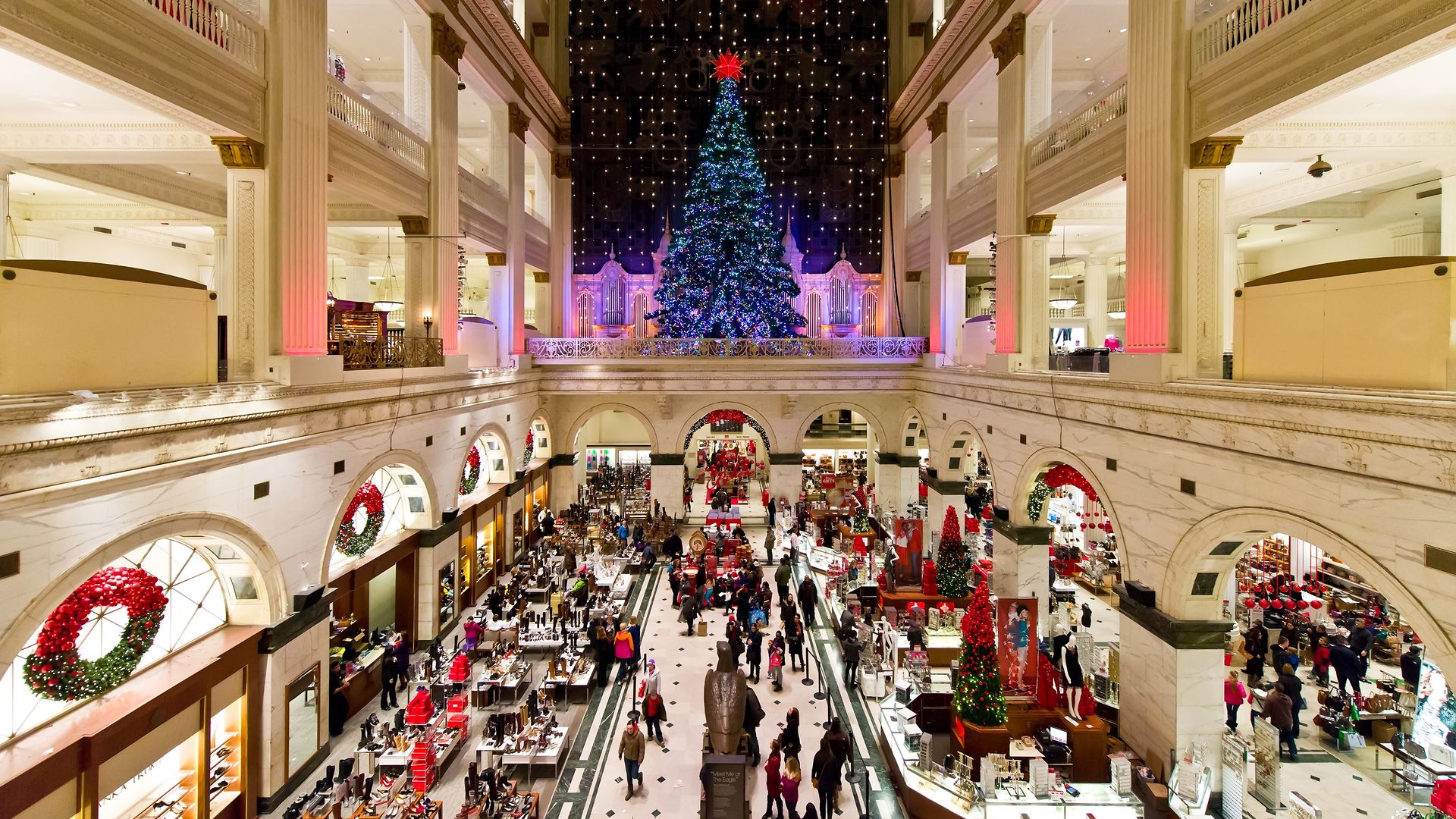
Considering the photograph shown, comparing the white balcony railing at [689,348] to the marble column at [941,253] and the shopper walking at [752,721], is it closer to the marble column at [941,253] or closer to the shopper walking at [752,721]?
the marble column at [941,253]

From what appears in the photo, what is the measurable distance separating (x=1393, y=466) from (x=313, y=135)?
11924 mm

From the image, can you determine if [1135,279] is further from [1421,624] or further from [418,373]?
[418,373]

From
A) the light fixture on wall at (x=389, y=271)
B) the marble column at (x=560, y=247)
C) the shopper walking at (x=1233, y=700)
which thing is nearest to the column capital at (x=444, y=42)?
the light fixture on wall at (x=389, y=271)

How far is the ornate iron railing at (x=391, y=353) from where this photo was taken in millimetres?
9953

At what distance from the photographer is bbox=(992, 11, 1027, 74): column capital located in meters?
12.9

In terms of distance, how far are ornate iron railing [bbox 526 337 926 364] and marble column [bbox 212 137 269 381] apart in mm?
10755

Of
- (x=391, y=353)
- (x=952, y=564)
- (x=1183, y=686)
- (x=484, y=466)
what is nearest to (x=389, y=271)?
(x=484, y=466)

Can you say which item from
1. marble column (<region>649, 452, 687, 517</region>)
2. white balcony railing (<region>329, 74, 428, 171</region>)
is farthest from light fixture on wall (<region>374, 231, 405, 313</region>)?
marble column (<region>649, 452, 687, 517</region>)

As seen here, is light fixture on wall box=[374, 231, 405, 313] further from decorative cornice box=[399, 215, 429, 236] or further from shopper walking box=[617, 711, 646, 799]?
shopper walking box=[617, 711, 646, 799]

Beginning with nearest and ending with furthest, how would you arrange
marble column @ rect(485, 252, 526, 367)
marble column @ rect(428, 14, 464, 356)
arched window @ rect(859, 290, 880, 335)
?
marble column @ rect(428, 14, 464, 356), marble column @ rect(485, 252, 526, 367), arched window @ rect(859, 290, 880, 335)

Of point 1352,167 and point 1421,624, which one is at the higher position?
point 1352,167

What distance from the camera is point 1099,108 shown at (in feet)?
35.0

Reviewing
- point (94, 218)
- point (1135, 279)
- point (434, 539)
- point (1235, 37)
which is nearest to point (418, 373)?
point (434, 539)

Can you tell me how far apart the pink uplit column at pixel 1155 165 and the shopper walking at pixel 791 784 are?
6.79m
